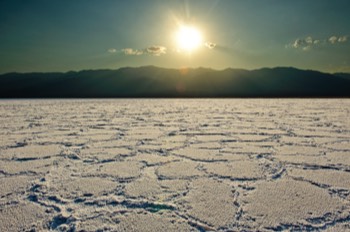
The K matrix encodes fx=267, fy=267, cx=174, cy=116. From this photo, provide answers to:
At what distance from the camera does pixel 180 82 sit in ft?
196

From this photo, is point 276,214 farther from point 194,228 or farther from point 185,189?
point 185,189

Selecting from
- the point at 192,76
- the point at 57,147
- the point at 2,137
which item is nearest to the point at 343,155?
the point at 57,147

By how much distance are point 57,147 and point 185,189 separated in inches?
63.4

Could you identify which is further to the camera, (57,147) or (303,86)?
(303,86)

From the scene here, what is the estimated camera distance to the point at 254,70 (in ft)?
237

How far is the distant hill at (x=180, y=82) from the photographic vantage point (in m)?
55.6

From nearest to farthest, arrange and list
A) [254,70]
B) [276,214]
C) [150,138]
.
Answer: [276,214] < [150,138] < [254,70]

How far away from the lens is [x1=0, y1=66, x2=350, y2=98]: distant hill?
55625mm

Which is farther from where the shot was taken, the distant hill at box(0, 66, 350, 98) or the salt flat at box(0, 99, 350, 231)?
the distant hill at box(0, 66, 350, 98)

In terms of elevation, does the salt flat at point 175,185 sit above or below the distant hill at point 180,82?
below

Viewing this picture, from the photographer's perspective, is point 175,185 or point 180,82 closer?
point 175,185

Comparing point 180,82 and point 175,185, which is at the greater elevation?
point 180,82

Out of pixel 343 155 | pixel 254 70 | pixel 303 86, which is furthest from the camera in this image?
pixel 254 70

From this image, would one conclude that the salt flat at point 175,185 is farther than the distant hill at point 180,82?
No
